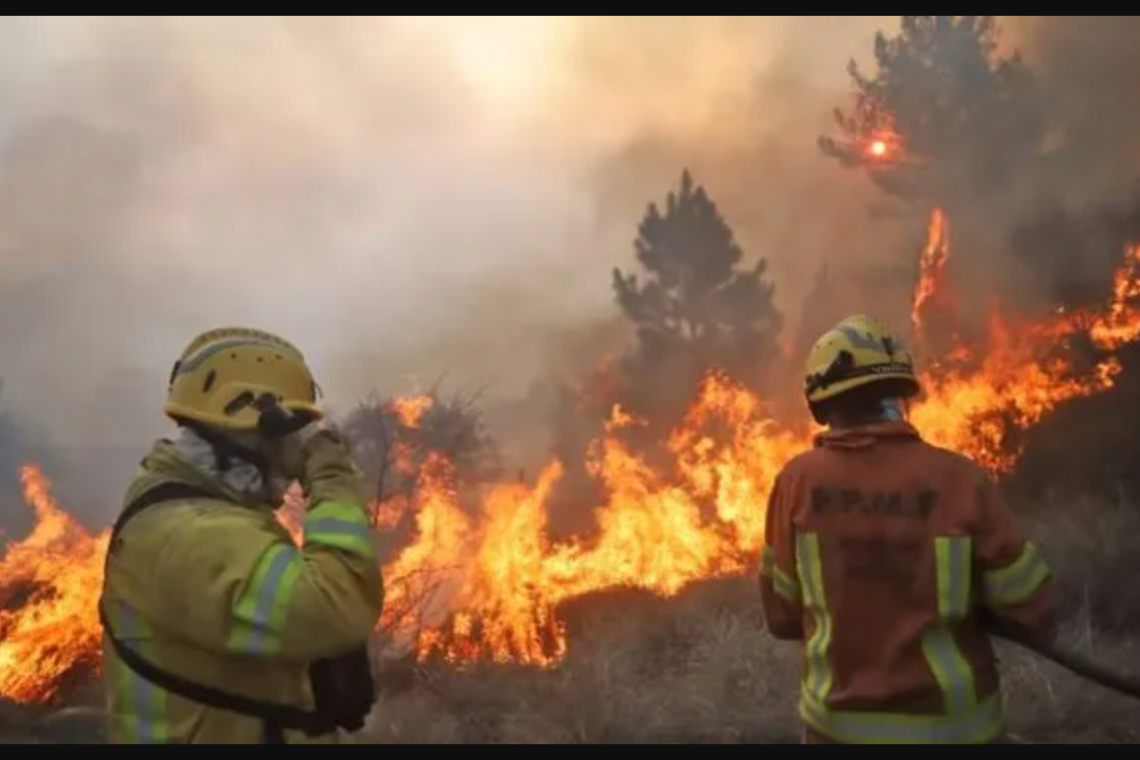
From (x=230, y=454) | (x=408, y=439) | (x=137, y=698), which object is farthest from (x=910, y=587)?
(x=408, y=439)

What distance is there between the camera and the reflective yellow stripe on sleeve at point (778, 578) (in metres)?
2.81

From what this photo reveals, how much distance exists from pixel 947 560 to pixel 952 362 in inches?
496

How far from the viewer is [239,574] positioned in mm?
1868

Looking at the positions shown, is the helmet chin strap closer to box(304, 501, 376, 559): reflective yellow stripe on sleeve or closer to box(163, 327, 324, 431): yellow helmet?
box(163, 327, 324, 431): yellow helmet

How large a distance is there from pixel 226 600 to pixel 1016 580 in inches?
73.0

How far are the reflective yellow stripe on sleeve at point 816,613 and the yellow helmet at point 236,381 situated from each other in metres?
1.35

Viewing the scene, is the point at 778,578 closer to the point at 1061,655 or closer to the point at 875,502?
the point at 875,502

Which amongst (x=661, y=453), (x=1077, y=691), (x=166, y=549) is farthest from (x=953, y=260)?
(x=166, y=549)

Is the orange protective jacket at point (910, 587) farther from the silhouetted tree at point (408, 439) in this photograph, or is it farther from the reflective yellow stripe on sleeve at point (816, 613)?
the silhouetted tree at point (408, 439)

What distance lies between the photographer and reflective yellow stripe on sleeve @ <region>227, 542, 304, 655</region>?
6.11 feet

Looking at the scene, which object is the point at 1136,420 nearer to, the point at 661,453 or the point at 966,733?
the point at 661,453

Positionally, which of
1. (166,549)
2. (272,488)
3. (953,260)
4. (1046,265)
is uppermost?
(953,260)

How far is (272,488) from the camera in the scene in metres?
2.22

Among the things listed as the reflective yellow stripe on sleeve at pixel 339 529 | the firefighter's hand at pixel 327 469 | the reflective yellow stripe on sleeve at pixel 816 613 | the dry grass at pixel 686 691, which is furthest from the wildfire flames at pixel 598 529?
the reflective yellow stripe on sleeve at pixel 339 529
